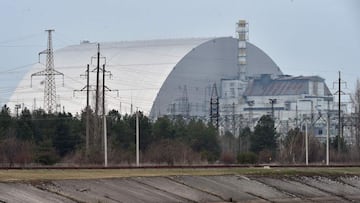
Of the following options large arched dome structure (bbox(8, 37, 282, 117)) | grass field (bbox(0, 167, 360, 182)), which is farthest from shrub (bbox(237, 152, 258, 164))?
large arched dome structure (bbox(8, 37, 282, 117))

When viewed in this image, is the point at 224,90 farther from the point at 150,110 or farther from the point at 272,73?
the point at 150,110

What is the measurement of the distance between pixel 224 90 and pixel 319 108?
1466 centimetres

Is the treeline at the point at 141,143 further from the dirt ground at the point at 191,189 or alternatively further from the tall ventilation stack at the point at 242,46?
the tall ventilation stack at the point at 242,46

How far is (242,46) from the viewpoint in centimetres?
13662

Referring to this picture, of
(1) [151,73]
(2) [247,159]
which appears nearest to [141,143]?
(2) [247,159]

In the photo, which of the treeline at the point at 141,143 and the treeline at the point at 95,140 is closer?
the treeline at the point at 95,140

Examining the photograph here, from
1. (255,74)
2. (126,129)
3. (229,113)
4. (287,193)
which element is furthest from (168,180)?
(255,74)

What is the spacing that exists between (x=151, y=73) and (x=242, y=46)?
16039mm

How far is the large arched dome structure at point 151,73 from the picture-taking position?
400 ft

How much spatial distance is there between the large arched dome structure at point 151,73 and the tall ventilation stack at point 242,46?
0.77 meters

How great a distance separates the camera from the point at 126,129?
61.8 metres

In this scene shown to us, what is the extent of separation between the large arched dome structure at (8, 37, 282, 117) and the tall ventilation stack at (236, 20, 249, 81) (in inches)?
30.3

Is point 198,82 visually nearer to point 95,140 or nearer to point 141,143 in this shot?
point 141,143

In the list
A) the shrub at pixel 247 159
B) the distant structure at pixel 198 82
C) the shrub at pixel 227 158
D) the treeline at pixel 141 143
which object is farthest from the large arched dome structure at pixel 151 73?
the shrub at pixel 247 159
